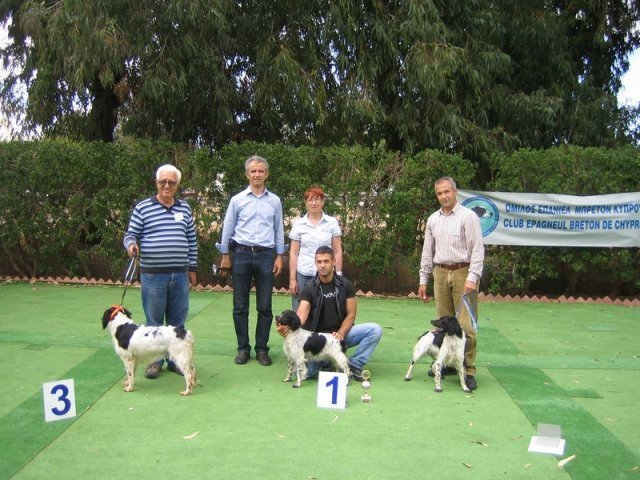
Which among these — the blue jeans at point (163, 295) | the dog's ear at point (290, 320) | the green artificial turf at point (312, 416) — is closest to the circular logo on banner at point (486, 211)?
the green artificial turf at point (312, 416)

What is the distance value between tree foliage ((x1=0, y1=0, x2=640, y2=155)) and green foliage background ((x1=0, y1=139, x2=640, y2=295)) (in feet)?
3.48

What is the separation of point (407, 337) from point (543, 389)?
1.90m

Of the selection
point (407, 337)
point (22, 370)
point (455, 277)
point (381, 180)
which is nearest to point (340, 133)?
point (381, 180)

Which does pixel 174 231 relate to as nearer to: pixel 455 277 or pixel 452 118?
pixel 455 277

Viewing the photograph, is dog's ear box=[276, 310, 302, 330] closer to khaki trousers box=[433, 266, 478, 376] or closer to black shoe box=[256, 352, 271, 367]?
black shoe box=[256, 352, 271, 367]

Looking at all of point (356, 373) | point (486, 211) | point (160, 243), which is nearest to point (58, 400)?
point (160, 243)

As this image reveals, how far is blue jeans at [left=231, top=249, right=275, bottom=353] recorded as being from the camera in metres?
5.32

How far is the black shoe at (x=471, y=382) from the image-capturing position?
4855 millimetres

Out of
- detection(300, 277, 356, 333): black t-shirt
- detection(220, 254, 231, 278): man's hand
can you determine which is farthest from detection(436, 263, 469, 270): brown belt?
detection(220, 254, 231, 278): man's hand

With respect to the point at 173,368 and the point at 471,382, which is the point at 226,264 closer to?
the point at 173,368

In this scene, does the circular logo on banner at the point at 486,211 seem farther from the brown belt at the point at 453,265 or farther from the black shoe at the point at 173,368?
the black shoe at the point at 173,368

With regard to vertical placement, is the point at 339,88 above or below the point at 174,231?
above

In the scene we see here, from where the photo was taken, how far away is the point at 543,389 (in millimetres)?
4918

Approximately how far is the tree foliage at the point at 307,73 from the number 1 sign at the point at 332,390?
5918 millimetres
